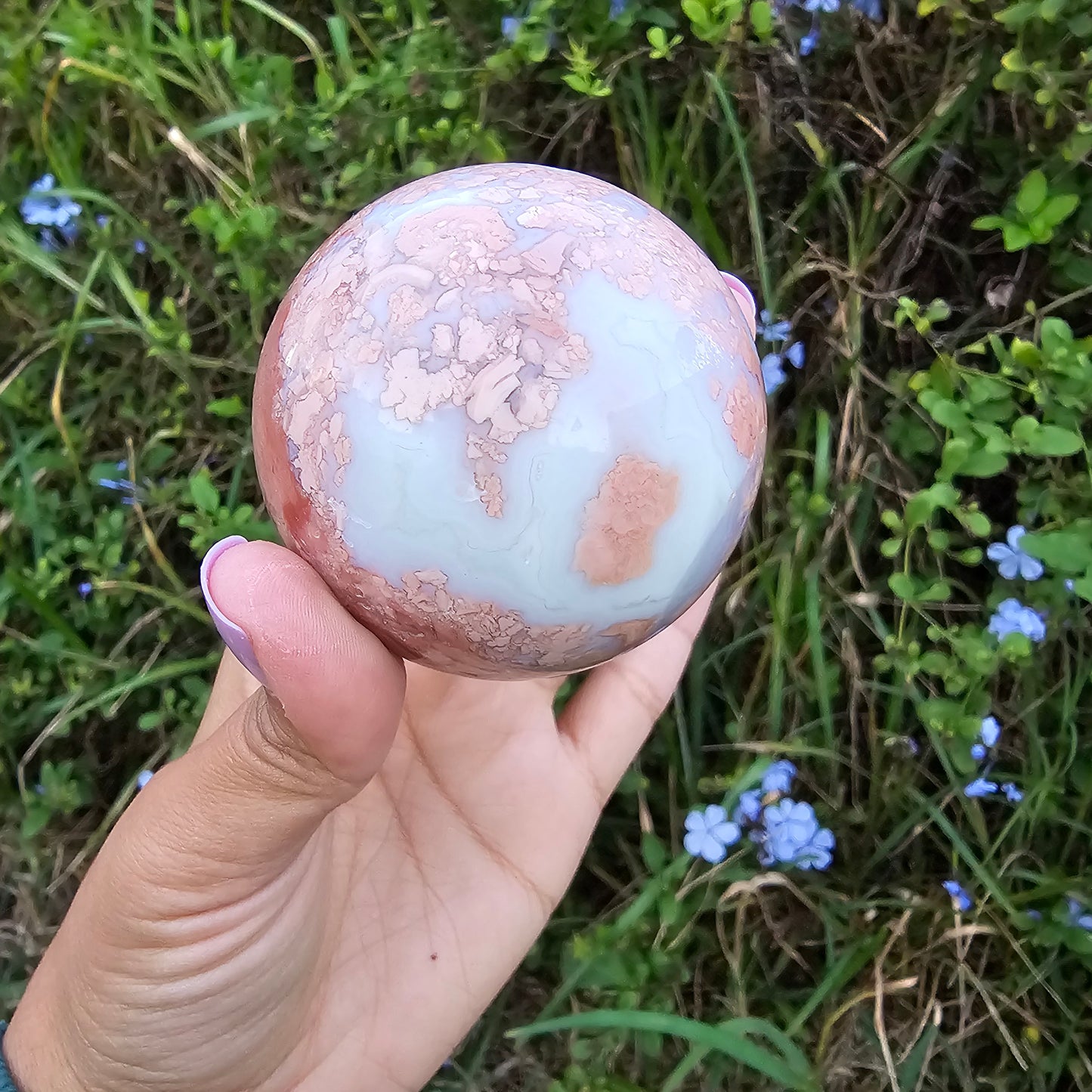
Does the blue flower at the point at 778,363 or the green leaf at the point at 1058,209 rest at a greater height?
the green leaf at the point at 1058,209

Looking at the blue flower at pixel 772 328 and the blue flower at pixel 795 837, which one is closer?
the blue flower at pixel 795 837

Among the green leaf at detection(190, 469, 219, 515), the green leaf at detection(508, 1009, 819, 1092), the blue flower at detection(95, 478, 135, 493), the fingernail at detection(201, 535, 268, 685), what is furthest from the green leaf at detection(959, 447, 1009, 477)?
the blue flower at detection(95, 478, 135, 493)

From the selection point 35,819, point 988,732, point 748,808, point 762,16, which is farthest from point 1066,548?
point 35,819

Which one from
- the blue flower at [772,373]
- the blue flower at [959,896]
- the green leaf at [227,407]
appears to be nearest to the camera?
the blue flower at [959,896]

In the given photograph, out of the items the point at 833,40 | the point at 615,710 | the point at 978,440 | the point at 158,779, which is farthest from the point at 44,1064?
the point at 833,40

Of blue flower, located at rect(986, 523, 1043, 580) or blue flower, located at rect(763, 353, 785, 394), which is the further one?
blue flower, located at rect(763, 353, 785, 394)

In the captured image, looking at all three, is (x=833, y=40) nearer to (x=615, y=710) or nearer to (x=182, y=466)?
(x=615, y=710)

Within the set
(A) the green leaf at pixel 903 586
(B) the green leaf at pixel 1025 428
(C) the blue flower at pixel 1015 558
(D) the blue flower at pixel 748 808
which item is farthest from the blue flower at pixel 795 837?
(B) the green leaf at pixel 1025 428

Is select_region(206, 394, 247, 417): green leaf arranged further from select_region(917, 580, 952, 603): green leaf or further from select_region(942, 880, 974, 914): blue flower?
select_region(942, 880, 974, 914): blue flower

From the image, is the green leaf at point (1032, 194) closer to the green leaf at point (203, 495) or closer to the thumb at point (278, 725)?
the thumb at point (278, 725)
